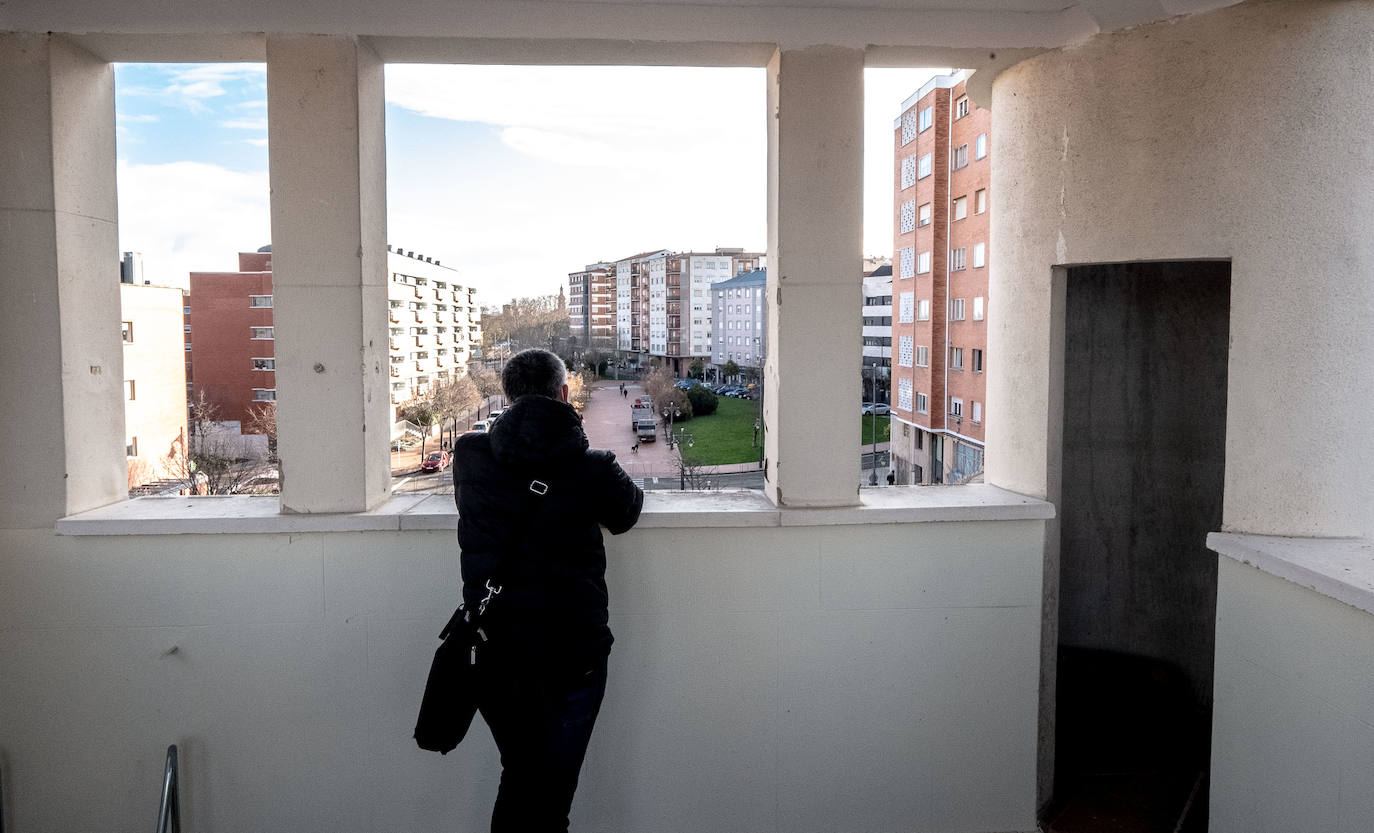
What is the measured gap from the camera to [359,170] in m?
2.62

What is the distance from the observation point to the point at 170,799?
2.57m

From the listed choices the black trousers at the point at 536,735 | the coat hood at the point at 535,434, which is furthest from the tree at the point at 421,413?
the black trousers at the point at 536,735

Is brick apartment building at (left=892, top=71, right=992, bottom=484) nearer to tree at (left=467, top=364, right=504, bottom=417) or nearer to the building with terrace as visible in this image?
tree at (left=467, top=364, right=504, bottom=417)

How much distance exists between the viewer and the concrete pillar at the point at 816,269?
2684 mm

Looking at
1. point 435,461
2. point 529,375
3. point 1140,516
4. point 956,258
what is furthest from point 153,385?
point 956,258

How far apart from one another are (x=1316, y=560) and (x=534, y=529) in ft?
7.59

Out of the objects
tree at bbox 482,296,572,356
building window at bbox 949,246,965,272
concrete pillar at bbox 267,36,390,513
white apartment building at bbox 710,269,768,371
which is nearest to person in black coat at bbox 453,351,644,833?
concrete pillar at bbox 267,36,390,513

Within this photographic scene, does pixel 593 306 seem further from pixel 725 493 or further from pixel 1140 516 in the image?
pixel 1140 516

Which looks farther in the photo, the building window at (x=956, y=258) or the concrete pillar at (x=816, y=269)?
the building window at (x=956, y=258)

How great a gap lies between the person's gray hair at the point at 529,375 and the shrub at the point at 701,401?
6.57 meters

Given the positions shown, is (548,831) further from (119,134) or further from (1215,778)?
(119,134)

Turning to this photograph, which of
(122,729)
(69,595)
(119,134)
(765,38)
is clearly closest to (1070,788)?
(765,38)

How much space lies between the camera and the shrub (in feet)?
→ 30.7

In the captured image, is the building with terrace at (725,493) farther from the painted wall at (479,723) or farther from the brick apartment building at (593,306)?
the brick apartment building at (593,306)
